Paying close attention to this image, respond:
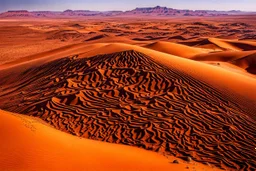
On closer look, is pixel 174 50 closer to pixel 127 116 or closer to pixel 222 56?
pixel 222 56

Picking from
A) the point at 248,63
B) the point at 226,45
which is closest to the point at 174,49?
the point at 248,63

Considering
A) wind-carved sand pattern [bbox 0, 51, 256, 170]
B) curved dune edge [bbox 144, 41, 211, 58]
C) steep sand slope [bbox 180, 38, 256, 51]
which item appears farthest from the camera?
steep sand slope [bbox 180, 38, 256, 51]

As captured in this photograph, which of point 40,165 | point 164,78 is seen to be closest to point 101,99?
point 164,78

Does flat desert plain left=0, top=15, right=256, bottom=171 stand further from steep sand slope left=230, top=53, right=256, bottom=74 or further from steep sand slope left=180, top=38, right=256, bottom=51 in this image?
steep sand slope left=180, top=38, right=256, bottom=51

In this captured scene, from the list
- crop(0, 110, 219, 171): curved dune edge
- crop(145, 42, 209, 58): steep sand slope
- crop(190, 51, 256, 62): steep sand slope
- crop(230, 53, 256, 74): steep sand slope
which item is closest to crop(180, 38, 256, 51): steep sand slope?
crop(145, 42, 209, 58): steep sand slope

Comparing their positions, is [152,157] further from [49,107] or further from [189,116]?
[49,107]

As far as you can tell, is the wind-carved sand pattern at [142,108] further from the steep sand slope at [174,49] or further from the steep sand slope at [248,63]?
the steep sand slope at [174,49]
